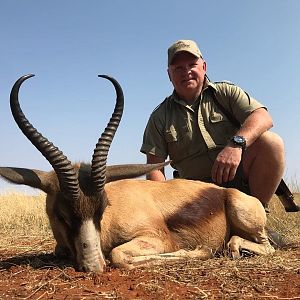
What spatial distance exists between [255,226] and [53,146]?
266 centimetres

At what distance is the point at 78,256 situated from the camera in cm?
457

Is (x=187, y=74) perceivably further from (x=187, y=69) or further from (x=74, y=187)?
(x=74, y=187)

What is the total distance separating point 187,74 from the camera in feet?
24.1

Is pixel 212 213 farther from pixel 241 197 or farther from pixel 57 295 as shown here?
pixel 57 295

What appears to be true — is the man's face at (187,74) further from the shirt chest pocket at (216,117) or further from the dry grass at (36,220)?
the dry grass at (36,220)

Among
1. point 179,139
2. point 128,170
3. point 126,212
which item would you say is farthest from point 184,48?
point 126,212

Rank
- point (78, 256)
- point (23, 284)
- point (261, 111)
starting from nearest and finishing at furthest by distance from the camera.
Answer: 1. point (23, 284)
2. point (78, 256)
3. point (261, 111)

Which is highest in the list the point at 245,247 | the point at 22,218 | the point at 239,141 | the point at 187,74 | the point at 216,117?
the point at 187,74

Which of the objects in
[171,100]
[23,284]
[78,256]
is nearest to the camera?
[23,284]

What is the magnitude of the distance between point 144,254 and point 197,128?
2.82 m

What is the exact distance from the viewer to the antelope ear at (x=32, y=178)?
16.0ft

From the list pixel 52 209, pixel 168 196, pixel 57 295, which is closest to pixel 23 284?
pixel 57 295

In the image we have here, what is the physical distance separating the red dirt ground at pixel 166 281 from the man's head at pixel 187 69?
10.0 ft

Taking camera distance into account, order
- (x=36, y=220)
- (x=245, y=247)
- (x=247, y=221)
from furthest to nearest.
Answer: (x=36, y=220) < (x=247, y=221) < (x=245, y=247)
